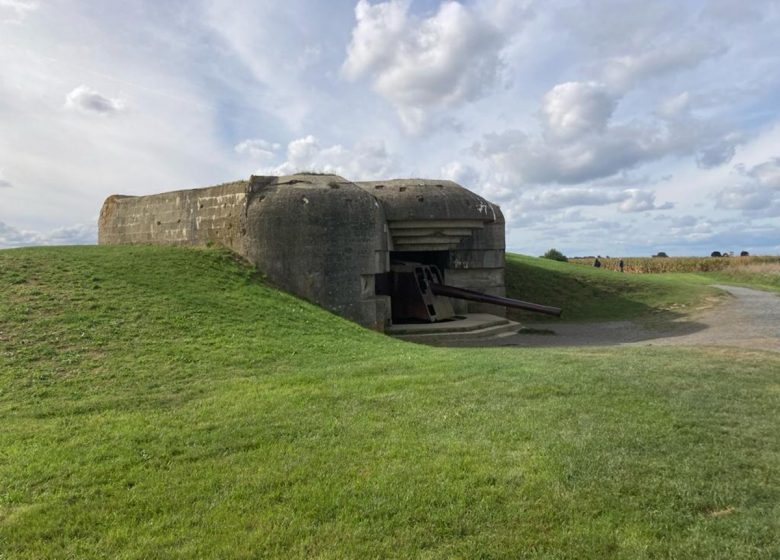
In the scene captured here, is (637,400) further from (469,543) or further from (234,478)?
(234,478)

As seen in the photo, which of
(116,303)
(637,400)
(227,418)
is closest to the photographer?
(227,418)

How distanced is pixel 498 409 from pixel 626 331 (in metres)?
Answer: 10.1

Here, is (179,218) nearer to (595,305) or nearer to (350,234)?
(350,234)

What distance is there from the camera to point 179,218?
1393 cm

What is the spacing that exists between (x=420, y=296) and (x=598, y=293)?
9.07 meters

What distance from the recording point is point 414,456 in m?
4.03

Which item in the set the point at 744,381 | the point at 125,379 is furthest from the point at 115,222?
the point at 744,381

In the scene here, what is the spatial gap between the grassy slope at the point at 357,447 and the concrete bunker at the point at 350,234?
4.19m

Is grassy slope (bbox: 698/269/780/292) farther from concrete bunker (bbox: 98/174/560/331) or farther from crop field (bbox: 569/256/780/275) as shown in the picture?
concrete bunker (bbox: 98/174/560/331)

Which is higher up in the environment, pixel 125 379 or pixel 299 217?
pixel 299 217

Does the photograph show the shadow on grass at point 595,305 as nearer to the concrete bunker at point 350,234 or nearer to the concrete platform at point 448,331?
the concrete platform at point 448,331

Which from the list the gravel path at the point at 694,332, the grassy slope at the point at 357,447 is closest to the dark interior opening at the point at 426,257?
the gravel path at the point at 694,332

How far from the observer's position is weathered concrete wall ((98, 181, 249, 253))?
12727 mm

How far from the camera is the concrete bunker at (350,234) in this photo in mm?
11984
